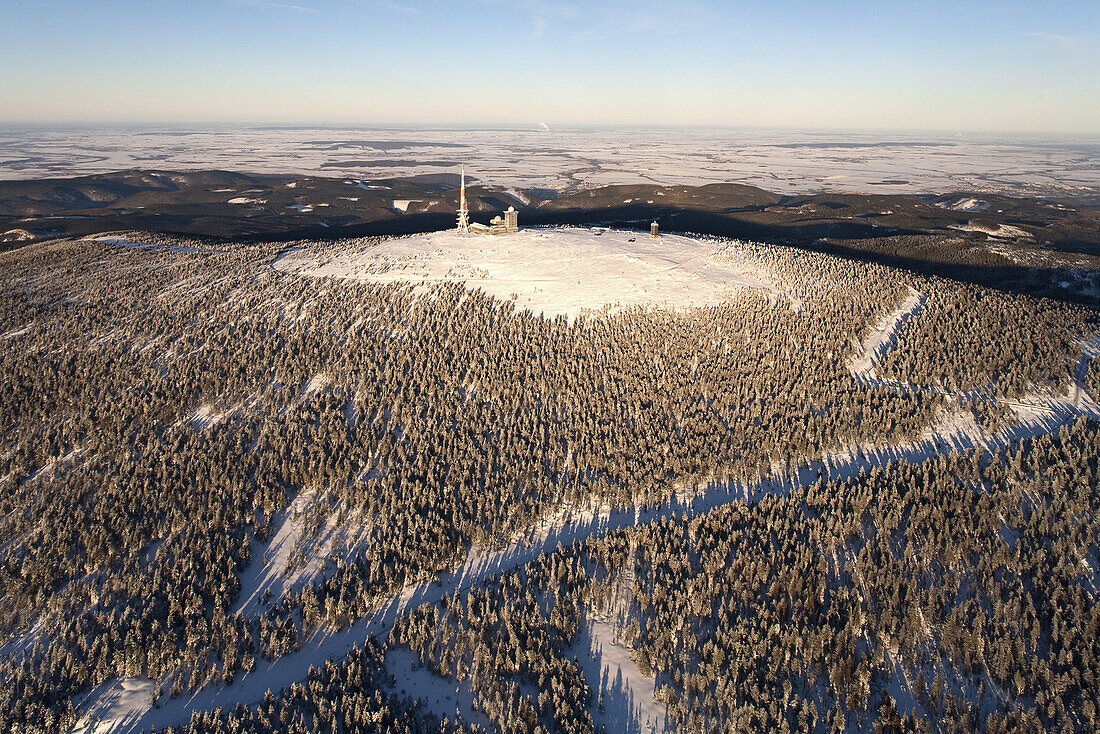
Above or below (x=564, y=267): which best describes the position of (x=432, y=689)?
below

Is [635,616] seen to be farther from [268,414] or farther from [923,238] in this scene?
[923,238]

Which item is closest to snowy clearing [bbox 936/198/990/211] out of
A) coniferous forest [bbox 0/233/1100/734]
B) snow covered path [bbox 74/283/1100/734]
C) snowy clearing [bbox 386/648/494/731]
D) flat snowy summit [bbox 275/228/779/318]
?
flat snowy summit [bbox 275/228/779/318]

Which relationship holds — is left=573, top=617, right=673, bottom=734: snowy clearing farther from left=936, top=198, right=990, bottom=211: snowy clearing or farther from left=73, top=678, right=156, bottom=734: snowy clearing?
left=936, top=198, right=990, bottom=211: snowy clearing

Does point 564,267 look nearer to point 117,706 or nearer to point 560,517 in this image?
point 560,517

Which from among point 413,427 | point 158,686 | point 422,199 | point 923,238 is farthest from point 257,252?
point 422,199

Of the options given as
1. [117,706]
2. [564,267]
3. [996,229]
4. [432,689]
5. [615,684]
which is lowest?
[117,706]

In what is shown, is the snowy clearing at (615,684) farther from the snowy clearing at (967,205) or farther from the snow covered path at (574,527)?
the snowy clearing at (967,205)

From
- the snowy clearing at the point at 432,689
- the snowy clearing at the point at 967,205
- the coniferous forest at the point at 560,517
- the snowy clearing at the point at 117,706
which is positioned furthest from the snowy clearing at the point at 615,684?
the snowy clearing at the point at 967,205

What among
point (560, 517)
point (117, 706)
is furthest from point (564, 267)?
point (117, 706)
